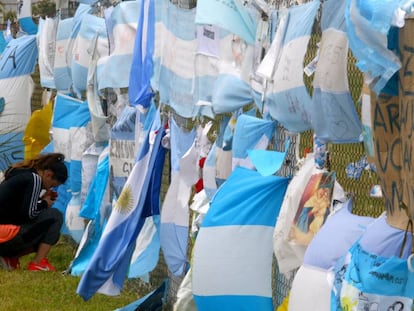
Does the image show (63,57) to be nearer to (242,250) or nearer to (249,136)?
(249,136)

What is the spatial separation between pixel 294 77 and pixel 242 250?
32.8 inches

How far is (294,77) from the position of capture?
14.9 feet

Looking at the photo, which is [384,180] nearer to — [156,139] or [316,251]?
[316,251]

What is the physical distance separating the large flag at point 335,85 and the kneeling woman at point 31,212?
5164 mm

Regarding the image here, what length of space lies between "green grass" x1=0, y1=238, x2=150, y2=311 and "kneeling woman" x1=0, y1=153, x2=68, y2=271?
173mm

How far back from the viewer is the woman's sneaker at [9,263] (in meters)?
9.27

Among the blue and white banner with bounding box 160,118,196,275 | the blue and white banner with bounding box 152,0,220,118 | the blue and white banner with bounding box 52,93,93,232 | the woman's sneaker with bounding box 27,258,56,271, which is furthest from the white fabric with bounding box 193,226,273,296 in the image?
the woman's sneaker with bounding box 27,258,56,271

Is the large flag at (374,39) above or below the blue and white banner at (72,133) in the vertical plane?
above

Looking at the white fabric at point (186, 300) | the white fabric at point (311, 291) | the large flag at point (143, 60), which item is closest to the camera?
the white fabric at point (311, 291)

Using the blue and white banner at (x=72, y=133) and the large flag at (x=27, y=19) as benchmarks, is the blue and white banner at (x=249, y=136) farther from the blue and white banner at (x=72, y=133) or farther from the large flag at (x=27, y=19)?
the large flag at (x=27, y=19)

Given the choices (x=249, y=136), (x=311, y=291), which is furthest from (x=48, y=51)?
(x=311, y=291)

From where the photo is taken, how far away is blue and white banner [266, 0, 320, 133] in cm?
452

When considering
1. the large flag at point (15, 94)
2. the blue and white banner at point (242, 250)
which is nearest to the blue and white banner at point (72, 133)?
the large flag at point (15, 94)

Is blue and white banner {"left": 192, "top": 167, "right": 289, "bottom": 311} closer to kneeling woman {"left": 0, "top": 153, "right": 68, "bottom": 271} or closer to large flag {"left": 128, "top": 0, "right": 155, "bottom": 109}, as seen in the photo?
large flag {"left": 128, "top": 0, "right": 155, "bottom": 109}
